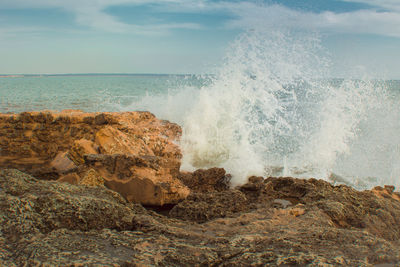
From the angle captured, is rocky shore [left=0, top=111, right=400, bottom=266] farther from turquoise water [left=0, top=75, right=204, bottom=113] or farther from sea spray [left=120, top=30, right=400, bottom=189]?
turquoise water [left=0, top=75, right=204, bottom=113]

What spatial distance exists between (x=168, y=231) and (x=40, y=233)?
26.0 inches

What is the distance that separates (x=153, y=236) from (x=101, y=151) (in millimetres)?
2580

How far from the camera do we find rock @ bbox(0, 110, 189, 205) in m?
3.21

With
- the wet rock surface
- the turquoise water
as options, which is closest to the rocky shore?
the wet rock surface

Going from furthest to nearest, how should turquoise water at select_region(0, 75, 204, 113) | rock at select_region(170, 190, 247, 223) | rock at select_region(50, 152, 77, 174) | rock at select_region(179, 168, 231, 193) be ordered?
turquoise water at select_region(0, 75, 204, 113)
rock at select_region(179, 168, 231, 193)
rock at select_region(50, 152, 77, 174)
rock at select_region(170, 190, 247, 223)

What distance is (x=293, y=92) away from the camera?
762 cm

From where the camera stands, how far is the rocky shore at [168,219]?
1.42 meters

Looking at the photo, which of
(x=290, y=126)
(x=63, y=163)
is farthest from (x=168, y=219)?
(x=290, y=126)

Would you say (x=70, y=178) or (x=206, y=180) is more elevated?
(x=70, y=178)

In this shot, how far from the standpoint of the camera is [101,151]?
4.01 metres

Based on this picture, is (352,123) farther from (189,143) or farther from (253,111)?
(189,143)

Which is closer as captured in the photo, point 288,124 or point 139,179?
point 139,179

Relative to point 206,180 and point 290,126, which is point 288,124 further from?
point 206,180

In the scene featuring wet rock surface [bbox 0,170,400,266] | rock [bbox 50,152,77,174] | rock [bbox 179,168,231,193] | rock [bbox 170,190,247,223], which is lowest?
rock [bbox 179,168,231,193]
